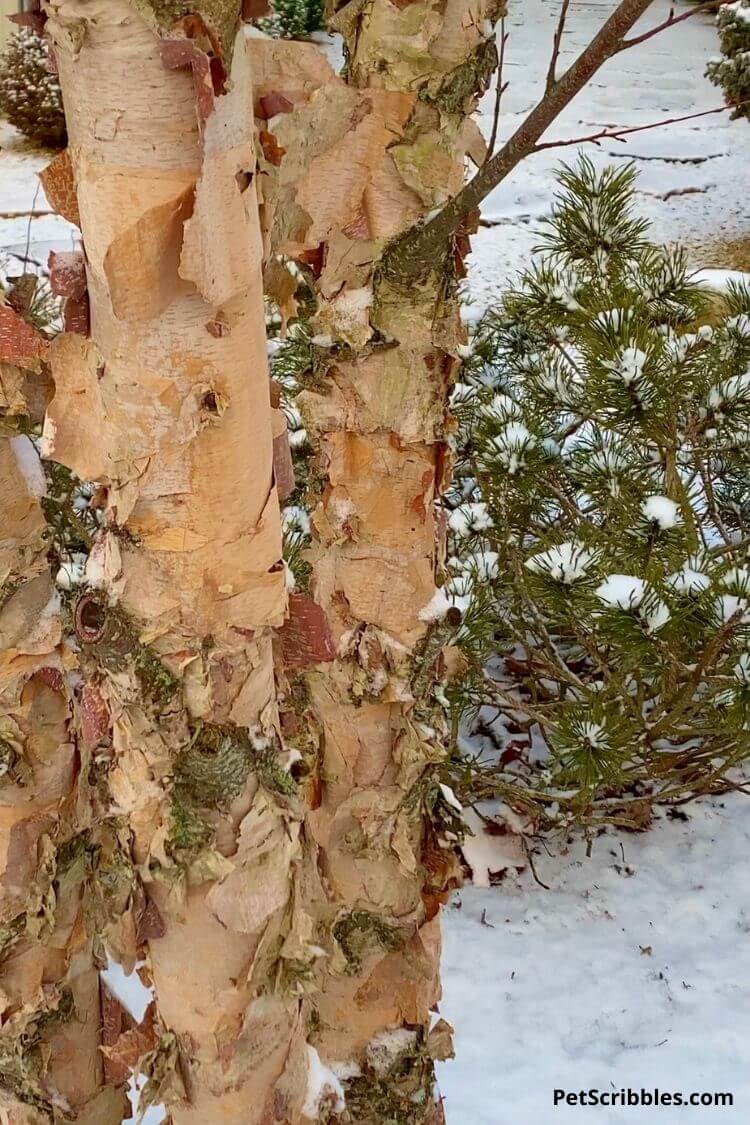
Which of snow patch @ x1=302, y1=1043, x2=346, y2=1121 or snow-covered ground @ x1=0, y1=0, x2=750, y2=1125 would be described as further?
snow-covered ground @ x1=0, y1=0, x2=750, y2=1125

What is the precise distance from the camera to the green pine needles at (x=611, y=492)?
140 cm

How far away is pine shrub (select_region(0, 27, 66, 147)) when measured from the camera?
582 cm

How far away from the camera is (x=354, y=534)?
98cm

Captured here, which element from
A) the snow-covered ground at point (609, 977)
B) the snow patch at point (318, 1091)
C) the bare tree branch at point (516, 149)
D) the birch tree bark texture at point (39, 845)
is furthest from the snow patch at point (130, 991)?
the bare tree branch at point (516, 149)

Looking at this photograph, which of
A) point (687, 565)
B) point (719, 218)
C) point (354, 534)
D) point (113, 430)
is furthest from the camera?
point (719, 218)

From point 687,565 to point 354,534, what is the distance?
791 millimetres

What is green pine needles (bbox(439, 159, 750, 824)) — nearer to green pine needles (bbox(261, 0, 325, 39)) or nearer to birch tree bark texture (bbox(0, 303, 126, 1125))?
birch tree bark texture (bbox(0, 303, 126, 1125))

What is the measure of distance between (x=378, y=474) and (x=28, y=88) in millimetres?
6049

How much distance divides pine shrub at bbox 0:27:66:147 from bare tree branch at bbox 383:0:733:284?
5.78 metres

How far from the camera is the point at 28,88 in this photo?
231 inches

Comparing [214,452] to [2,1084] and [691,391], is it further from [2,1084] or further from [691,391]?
[691,391]

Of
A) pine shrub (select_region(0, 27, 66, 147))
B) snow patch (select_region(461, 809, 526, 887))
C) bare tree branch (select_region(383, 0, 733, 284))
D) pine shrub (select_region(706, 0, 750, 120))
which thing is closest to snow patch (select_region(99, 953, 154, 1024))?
snow patch (select_region(461, 809, 526, 887))

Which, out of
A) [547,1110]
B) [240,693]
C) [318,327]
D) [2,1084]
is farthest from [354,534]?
[547,1110]

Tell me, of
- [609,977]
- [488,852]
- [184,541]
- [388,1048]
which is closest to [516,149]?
[184,541]
